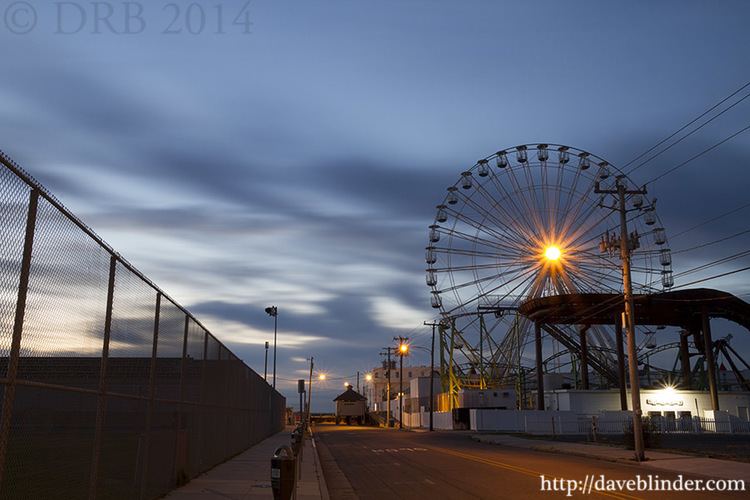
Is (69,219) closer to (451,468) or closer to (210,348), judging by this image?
(210,348)

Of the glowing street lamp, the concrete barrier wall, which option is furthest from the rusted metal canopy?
the concrete barrier wall

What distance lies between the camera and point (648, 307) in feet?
189

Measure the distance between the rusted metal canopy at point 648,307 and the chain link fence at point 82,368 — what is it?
145ft

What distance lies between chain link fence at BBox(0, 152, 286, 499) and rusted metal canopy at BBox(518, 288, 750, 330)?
4425 cm

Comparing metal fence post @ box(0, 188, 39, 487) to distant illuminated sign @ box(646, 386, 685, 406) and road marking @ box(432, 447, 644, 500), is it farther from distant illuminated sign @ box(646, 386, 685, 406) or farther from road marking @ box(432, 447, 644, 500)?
distant illuminated sign @ box(646, 386, 685, 406)

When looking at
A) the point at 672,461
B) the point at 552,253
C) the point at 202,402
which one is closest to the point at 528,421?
the point at 552,253

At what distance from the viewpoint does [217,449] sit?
65.9 ft

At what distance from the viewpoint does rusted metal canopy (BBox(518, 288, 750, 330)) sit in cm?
5503

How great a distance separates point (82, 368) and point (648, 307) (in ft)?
185

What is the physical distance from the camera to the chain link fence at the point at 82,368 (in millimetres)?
5965

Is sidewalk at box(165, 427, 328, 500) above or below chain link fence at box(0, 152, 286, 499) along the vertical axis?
below

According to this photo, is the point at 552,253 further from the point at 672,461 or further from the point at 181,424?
the point at 181,424

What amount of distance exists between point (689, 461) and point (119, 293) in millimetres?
20634

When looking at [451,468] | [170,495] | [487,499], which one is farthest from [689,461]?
[170,495]
